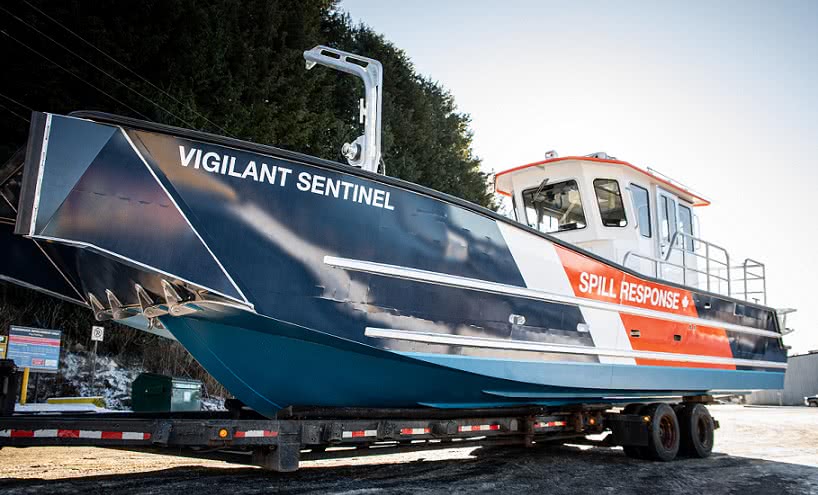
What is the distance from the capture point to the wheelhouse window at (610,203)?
25.8 ft

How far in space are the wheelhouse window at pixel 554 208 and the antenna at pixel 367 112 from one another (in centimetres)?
336

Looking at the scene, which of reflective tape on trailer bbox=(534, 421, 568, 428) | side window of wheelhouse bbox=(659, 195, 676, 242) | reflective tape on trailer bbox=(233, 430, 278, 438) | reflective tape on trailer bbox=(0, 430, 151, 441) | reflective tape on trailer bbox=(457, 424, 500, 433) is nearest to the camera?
reflective tape on trailer bbox=(0, 430, 151, 441)

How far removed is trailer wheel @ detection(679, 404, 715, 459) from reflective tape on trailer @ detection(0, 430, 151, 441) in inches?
238

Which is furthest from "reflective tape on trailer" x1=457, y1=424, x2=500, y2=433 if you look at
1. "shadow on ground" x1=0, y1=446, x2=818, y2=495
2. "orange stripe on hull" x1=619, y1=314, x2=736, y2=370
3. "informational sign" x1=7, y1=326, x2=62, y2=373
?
"informational sign" x1=7, y1=326, x2=62, y2=373

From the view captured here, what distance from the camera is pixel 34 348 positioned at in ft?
33.1

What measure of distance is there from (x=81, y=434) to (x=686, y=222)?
302 inches

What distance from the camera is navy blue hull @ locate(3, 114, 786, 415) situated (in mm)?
3723

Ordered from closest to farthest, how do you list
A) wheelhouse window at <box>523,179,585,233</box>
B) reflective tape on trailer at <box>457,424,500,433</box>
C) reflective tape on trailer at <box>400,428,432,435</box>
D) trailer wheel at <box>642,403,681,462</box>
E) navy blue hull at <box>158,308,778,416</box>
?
navy blue hull at <box>158,308,778,416</box> → reflective tape on trailer at <box>400,428,432,435</box> → reflective tape on trailer at <box>457,424,500,433</box> → trailer wheel at <box>642,403,681,462</box> → wheelhouse window at <box>523,179,585,233</box>

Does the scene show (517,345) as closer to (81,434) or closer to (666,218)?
(81,434)

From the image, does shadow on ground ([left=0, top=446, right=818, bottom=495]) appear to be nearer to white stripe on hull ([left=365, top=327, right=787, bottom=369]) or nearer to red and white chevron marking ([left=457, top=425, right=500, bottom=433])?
red and white chevron marking ([left=457, top=425, right=500, bottom=433])

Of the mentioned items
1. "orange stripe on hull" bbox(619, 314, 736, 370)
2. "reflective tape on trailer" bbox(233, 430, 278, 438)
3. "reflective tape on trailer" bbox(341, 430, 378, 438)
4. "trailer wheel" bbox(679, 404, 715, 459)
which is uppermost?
"orange stripe on hull" bbox(619, 314, 736, 370)

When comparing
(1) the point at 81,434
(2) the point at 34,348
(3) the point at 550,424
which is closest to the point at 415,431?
(3) the point at 550,424

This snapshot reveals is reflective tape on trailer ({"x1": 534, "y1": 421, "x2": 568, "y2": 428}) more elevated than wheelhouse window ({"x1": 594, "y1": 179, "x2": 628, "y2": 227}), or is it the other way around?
wheelhouse window ({"x1": 594, "y1": 179, "x2": 628, "y2": 227})

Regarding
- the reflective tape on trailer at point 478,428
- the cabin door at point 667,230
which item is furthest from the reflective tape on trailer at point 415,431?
the cabin door at point 667,230
